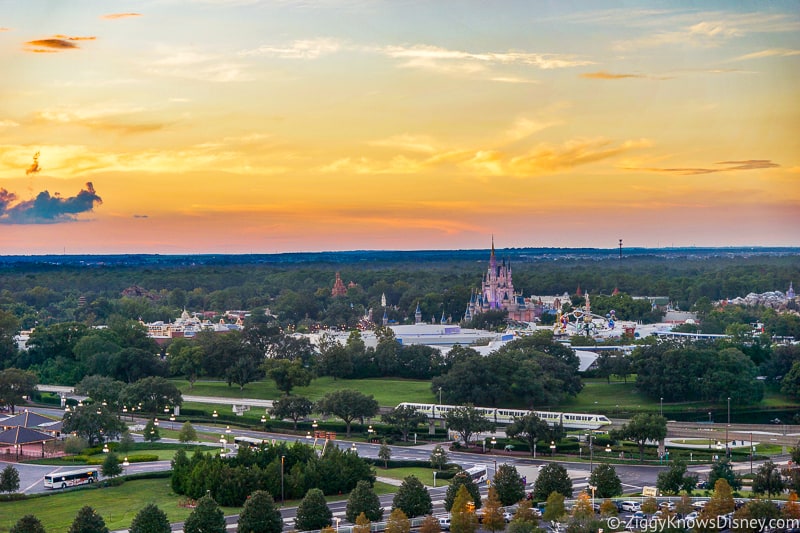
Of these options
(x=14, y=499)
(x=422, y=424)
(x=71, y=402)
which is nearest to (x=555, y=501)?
(x=14, y=499)

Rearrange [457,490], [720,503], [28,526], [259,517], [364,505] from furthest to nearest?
1. [457,490]
2. [364,505]
3. [259,517]
4. [720,503]
5. [28,526]

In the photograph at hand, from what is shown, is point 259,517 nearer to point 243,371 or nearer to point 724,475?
point 724,475

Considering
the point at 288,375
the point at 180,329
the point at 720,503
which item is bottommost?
the point at 720,503

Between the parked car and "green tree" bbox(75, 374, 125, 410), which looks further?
"green tree" bbox(75, 374, 125, 410)

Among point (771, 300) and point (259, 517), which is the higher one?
point (771, 300)

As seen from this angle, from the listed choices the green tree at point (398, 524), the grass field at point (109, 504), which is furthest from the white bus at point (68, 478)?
the green tree at point (398, 524)

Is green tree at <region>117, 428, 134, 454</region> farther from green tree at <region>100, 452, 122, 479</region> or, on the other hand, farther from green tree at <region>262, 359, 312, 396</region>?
green tree at <region>262, 359, 312, 396</region>

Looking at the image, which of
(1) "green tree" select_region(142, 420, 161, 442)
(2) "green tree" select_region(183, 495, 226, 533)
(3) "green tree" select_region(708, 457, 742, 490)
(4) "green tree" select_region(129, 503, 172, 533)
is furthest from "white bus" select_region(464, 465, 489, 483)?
(1) "green tree" select_region(142, 420, 161, 442)

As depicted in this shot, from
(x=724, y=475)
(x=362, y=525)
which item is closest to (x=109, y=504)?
Answer: (x=362, y=525)
